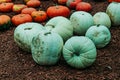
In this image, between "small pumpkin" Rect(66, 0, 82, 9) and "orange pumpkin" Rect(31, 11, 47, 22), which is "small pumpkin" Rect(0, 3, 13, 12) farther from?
"small pumpkin" Rect(66, 0, 82, 9)

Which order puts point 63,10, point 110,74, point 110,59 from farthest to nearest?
point 63,10 → point 110,59 → point 110,74

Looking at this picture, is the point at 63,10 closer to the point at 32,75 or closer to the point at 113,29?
the point at 113,29

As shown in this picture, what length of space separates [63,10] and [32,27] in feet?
4.59

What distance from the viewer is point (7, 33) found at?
6.11m

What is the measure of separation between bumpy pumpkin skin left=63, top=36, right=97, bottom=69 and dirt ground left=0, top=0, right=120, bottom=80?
0.13 meters

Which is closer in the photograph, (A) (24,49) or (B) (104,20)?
(A) (24,49)

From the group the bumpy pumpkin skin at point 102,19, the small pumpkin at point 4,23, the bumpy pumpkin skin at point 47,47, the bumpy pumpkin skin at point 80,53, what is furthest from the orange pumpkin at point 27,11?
the bumpy pumpkin skin at point 80,53

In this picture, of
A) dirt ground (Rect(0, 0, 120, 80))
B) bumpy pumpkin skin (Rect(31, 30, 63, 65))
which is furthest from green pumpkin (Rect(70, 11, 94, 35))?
bumpy pumpkin skin (Rect(31, 30, 63, 65))

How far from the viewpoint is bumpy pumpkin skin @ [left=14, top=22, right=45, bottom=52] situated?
5.06 m

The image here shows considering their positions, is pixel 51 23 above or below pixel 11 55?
above

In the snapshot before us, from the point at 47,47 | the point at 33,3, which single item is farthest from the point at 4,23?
the point at 47,47

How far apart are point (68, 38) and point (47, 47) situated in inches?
31.4

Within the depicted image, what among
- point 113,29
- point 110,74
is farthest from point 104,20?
point 110,74

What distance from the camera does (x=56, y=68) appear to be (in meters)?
4.66
